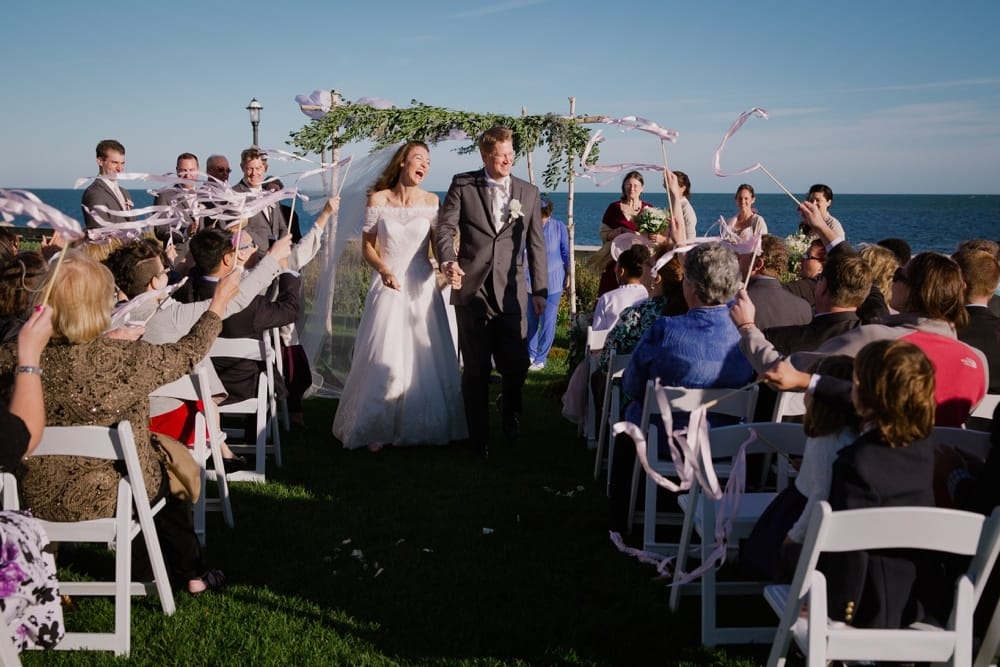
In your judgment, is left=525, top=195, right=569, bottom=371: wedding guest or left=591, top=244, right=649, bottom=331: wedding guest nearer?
left=591, top=244, right=649, bottom=331: wedding guest

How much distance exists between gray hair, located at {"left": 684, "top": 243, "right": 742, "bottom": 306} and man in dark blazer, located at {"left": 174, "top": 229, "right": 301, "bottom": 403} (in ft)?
8.50

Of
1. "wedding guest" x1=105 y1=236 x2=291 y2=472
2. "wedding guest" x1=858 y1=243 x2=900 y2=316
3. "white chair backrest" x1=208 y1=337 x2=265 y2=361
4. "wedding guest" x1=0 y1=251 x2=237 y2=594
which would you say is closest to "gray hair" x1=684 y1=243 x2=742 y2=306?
"wedding guest" x1=858 y1=243 x2=900 y2=316

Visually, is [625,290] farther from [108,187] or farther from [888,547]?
[108,187]

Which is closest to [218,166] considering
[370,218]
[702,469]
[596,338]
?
[370,218]

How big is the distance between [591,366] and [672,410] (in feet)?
7.50

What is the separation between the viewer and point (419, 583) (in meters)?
4.13

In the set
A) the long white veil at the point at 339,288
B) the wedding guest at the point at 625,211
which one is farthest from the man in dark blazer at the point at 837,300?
the long white veil at the point at 339,288

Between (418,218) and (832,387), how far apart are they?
4.17 meters

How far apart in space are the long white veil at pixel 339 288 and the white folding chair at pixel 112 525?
4.47 meters

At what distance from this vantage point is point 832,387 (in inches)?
115

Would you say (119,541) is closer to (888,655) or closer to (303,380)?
(888,655)

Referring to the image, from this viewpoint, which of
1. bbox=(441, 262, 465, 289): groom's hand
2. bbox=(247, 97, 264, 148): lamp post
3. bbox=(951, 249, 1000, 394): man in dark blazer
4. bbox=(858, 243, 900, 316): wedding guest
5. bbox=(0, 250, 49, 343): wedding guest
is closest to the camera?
bbox=(0, 250, 49, 343): wedding guest

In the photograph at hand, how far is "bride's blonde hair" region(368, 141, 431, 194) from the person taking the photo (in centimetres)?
650

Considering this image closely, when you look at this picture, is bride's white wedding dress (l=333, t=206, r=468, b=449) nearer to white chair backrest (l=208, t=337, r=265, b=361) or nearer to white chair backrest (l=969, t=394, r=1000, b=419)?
white chair backrest (l=208, t=337, r=265, b=361)
